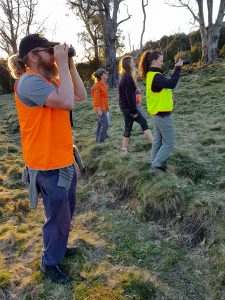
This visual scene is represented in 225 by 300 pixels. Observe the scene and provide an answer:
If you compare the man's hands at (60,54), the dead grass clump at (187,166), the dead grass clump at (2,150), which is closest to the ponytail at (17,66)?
the man's hands at (60,54)

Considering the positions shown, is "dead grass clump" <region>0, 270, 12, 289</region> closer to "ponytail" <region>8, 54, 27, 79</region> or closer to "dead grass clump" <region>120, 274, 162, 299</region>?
"dead grass clump" <region>120, 274, 162, 299</region>

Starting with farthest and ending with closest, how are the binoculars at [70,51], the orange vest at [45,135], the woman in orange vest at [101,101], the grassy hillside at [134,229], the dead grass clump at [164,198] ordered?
the woman in orange vest at [101,101] < the dead grass clump at [164,198] < the grassy hillside at [134,229] < the orange vest at [45,135] < the binoculars at [70,51]

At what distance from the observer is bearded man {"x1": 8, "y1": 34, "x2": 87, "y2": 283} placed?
10.1ft

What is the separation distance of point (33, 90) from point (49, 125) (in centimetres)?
35

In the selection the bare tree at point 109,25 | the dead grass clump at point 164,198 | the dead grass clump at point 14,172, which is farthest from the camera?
the bare tree at point 109,25

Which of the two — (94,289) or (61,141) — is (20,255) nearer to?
(94,289)

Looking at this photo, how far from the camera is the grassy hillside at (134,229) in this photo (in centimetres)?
369

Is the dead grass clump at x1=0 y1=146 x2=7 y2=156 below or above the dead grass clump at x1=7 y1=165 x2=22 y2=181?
below

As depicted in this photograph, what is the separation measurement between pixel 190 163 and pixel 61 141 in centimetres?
336

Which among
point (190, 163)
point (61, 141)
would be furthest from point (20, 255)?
point (190, 163)

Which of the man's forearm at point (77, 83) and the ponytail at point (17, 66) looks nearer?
the ponytail at point (17, 66)

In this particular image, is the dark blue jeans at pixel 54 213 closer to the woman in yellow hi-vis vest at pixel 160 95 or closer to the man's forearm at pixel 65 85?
the man's forearm at pixel 65 85

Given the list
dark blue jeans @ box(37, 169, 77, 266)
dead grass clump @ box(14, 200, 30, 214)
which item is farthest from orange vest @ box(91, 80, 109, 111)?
dark blue jeans @ box(37, 169, 77, 266)

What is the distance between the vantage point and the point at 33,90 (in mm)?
3092
